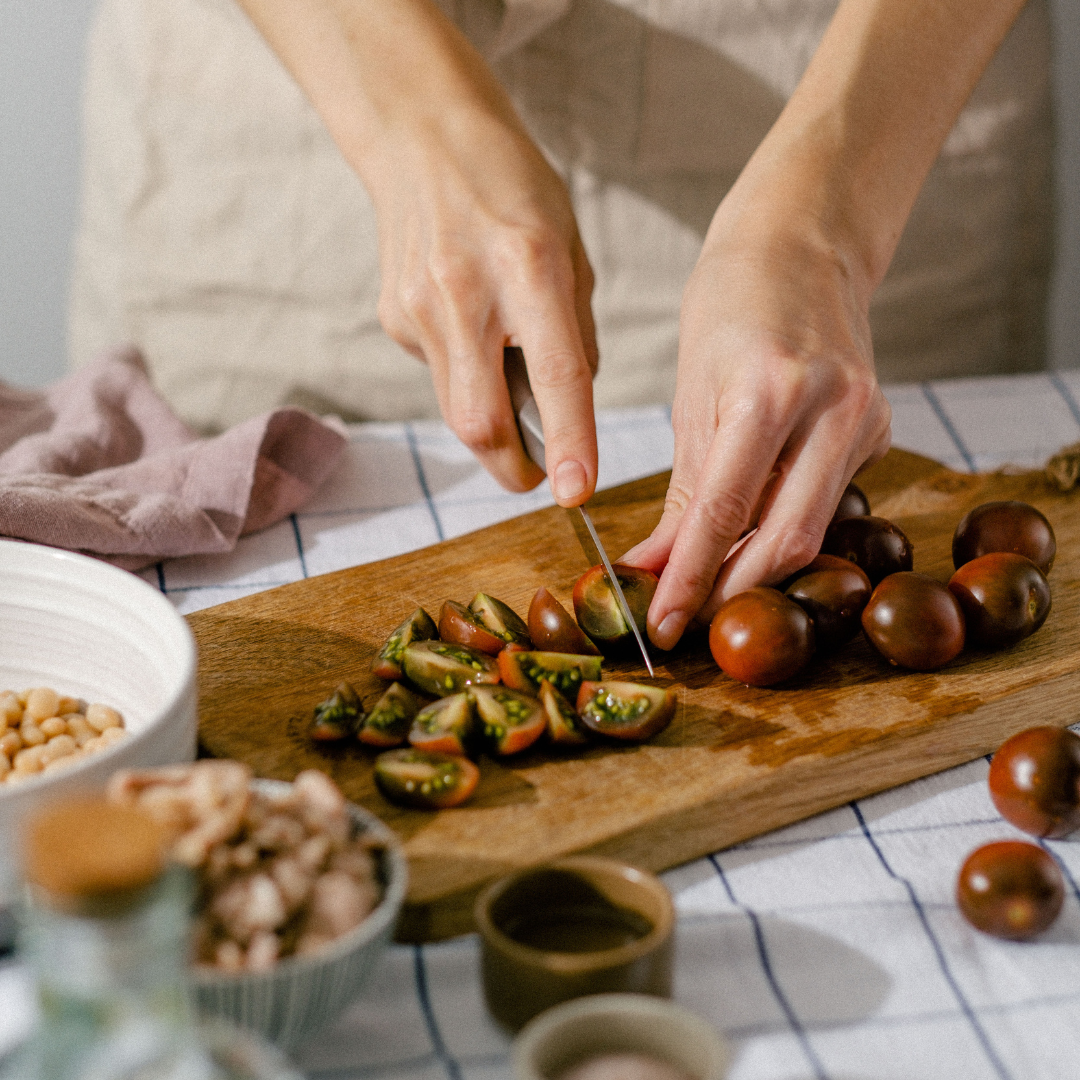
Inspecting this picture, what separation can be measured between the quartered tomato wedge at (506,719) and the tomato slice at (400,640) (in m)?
0.17

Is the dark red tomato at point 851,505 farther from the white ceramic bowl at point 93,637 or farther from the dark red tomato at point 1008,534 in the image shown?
the white ceramic bowl at point 93,637

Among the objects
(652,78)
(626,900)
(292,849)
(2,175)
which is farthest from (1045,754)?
(2,175)

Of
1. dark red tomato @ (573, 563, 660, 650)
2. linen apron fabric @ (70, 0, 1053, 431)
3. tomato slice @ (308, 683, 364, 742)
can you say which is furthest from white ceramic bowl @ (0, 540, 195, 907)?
linen apron fabric @ (70, 0, 1053, 431)

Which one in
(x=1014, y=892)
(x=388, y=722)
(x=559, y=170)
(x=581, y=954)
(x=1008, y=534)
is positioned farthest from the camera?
(x=559, y=170)

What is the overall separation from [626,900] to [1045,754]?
49 cm

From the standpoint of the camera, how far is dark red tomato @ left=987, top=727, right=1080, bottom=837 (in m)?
1.22

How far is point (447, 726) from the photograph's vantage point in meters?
1.27

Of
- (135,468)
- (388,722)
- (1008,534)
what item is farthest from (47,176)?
(1008,534)

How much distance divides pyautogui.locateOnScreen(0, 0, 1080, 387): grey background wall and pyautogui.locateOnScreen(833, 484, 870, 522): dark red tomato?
204 centimetres

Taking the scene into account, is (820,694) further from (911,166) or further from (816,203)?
(911,166)

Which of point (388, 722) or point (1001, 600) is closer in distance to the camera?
point (388, 722)

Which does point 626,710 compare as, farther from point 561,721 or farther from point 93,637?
point 93,637

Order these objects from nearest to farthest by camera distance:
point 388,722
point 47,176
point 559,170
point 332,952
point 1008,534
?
1. point 332,952
2. point 388,722
3. point 1008,534
4. point 559,170
5. point 47,176

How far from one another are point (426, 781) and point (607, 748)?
8.9 inches
